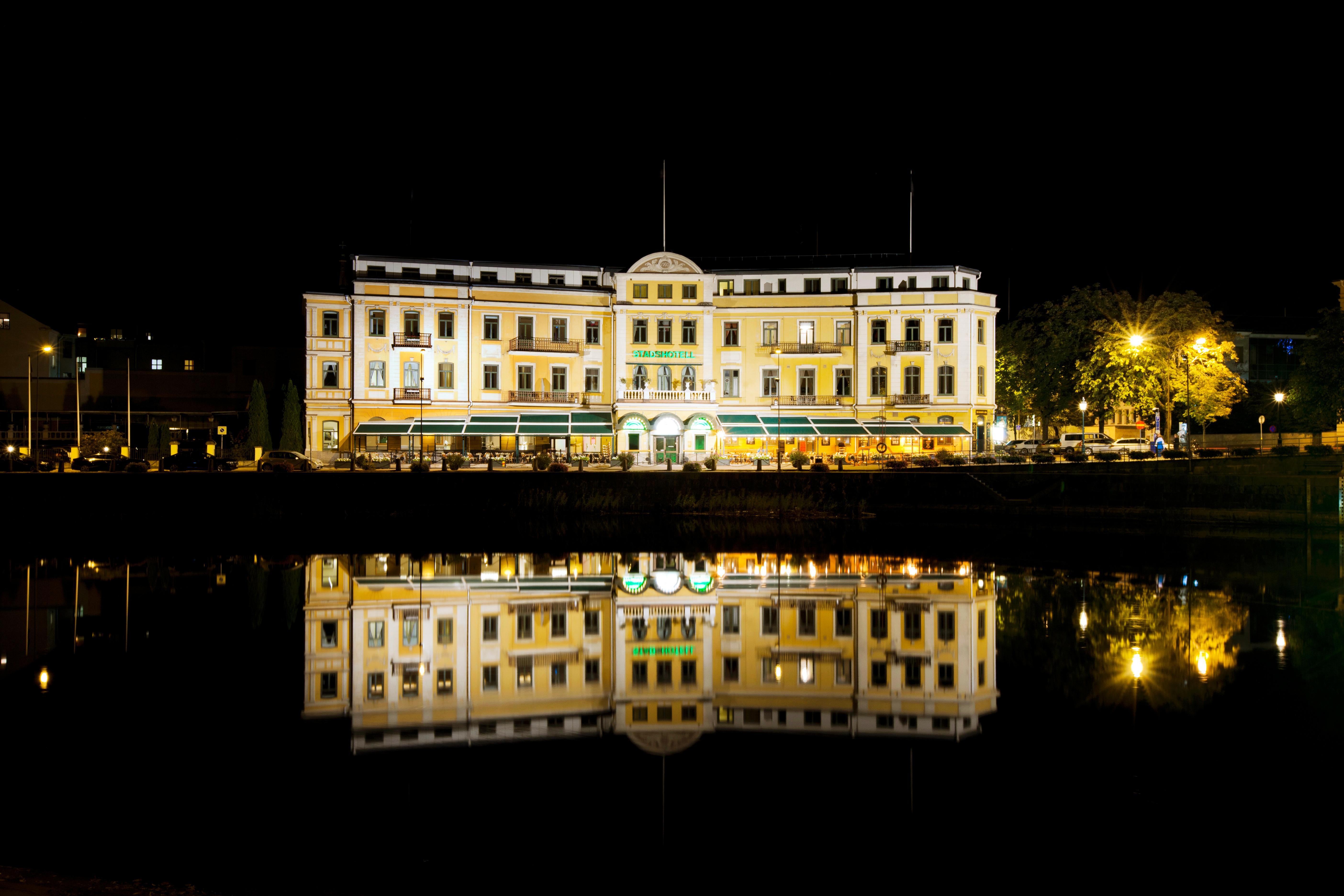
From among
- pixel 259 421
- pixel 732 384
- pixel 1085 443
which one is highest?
pixel 732 384

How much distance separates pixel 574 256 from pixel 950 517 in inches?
1062

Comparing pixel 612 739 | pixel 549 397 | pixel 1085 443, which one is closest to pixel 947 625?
pixel 612 739

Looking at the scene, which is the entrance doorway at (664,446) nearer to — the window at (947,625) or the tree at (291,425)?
the tree at (291,425)

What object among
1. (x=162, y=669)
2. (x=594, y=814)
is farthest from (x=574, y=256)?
(x=594, y=814)

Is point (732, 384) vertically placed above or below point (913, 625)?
above

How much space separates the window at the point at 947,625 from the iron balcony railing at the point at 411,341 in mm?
36755

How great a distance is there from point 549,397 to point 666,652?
35813 millimetres

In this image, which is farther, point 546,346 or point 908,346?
point 908,346

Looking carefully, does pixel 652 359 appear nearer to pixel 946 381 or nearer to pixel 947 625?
pixel 946 381

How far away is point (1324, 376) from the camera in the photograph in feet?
169

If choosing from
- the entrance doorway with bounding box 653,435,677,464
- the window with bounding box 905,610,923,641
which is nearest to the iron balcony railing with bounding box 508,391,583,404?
the entrance doorway with bounding box 653,435,677,464

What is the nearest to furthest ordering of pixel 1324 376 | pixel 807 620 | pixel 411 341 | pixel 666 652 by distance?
pixel 666 652
pixel 807 620
pixel 1324 376
pixel 411 341

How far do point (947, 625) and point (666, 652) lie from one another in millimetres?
7288

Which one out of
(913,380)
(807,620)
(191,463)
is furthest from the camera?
(913,380)
